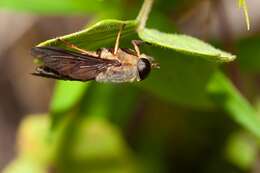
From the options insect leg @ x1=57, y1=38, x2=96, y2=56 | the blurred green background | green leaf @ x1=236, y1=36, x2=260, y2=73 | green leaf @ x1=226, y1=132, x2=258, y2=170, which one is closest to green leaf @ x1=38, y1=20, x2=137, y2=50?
insect leg @ x1=57, y1=38, x2=96, y2=56

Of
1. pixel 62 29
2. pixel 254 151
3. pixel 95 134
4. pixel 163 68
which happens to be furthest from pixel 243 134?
pixel 62 29

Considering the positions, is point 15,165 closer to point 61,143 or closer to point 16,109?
point 61,143

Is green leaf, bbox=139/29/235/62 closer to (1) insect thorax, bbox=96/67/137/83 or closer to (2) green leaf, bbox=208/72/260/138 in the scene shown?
(1) insect thorax, bbox=96/67/137/83

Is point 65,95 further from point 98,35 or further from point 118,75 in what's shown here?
point 98,35

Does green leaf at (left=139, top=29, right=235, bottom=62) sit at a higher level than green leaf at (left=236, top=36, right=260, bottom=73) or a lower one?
higher

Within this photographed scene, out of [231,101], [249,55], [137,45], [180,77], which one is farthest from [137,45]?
[249,55]

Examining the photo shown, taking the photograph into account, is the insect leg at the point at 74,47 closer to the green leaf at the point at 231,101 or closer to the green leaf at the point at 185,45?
the green leaf at the point at 185,45
